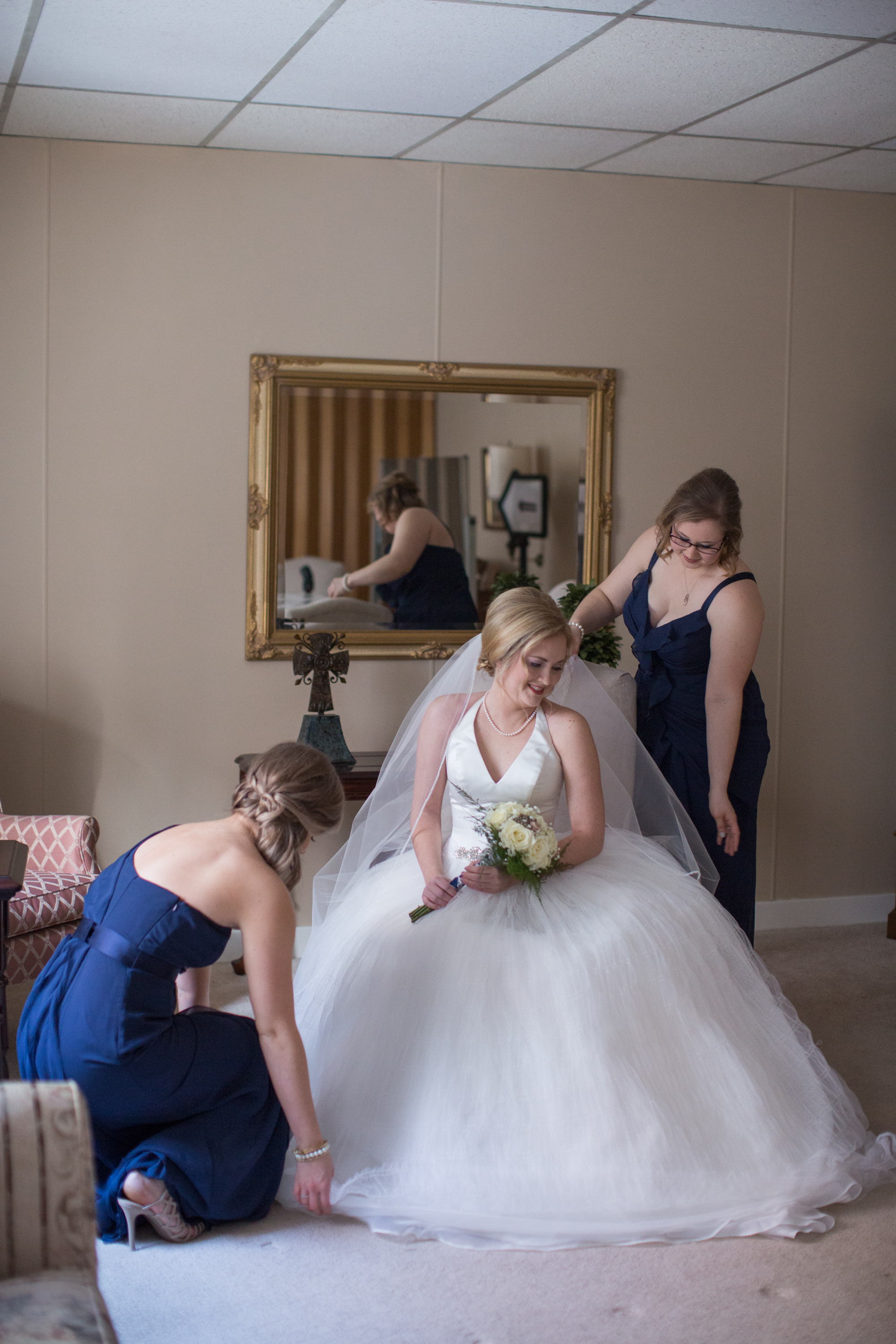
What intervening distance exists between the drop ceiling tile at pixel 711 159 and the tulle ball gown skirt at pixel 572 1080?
2595mm

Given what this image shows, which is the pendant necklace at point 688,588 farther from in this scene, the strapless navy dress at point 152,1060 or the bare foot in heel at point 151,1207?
the bare foot in heel at point 151,1207

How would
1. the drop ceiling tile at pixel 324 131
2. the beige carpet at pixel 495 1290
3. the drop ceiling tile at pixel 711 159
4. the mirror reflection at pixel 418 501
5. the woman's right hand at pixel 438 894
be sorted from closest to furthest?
the beige carpet at pixel 495 1290 < the woman's right hand at pixel 438 894 < the drop ceiling tile at pixel 324 131 < the drop ceiling tile at pixel 711 159 < the mirror reflection at pixel 418 501

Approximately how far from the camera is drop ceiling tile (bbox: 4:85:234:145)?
11.7 feet

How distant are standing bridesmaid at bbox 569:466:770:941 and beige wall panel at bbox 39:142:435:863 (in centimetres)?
137

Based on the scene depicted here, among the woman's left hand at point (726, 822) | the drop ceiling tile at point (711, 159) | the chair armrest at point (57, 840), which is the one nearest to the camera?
the woman's left hand at point (726, 822)

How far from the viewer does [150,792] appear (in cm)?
423

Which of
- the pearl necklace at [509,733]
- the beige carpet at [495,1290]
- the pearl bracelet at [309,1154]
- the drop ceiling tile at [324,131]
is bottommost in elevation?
the beige carpet at [495,1290]

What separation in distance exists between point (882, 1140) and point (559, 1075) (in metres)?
0.90

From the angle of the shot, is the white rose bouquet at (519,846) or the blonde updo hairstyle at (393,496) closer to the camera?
the white rose bouquet at (519,846)

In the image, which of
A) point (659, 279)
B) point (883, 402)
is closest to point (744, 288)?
point (659, 279)

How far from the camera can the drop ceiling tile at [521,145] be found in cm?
391

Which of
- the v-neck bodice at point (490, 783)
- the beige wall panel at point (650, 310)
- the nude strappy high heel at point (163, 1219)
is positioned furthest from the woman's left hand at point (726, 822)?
the nude strappy high heel at point (163, 1219)

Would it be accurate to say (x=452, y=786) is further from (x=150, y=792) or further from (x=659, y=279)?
(x=659, y=279)

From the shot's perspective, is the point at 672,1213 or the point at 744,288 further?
the point at 744,288
